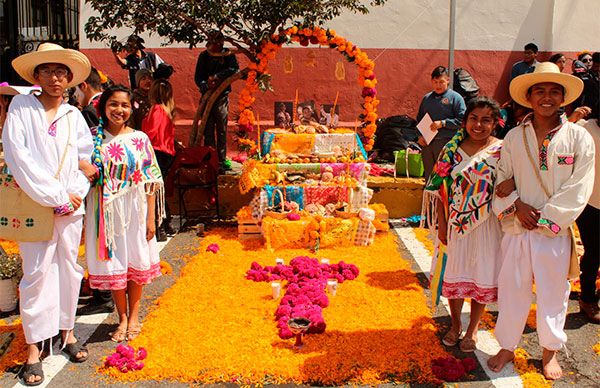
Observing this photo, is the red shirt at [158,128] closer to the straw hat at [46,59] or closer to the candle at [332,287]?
the candle at [332,287]

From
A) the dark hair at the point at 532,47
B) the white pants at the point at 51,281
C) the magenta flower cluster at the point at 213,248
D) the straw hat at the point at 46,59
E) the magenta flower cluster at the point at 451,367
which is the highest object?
the dark hair at the point at 532,47

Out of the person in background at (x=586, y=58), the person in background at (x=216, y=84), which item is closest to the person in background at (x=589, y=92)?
the person in background at (x=586, y=58)

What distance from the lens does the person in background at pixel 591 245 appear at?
496 cm

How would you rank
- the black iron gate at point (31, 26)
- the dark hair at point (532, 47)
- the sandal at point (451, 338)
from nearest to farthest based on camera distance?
the sandal at point (451, 338), the dark hair at point (532, 47), the black iron gate at point (31, 26)

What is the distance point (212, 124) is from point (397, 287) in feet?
16.1

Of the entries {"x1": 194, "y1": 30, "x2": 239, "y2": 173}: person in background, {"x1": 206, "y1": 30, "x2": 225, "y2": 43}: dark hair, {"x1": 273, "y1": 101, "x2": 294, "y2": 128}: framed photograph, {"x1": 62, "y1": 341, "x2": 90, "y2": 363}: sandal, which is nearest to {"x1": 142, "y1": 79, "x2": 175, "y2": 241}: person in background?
{"x1": 206, "y1": 30, "x2": 225, "y2": 43}: dark hair

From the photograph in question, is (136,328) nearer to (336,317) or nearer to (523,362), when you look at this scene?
(336,317)

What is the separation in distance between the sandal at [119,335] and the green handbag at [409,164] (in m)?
5.32

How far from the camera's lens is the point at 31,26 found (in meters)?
14.0

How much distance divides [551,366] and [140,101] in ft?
20.3

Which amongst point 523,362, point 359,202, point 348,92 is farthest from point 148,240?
point 348,92

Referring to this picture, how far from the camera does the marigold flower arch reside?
28.4ft

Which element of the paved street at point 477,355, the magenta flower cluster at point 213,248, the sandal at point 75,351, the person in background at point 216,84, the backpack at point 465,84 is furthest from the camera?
the backpack at point 465,84

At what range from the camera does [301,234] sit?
7344 mm
